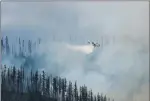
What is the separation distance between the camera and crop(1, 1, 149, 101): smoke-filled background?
1.37 metres

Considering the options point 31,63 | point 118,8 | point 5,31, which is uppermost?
point 118,8

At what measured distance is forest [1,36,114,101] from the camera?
1386 mm

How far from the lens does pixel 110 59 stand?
1379mm

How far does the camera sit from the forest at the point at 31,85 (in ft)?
4.55

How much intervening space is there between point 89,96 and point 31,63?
1.08ft

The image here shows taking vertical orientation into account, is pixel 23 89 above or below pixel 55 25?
below

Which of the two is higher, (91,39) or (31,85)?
(91,39)

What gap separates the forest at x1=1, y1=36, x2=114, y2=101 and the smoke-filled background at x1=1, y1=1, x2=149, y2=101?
0.09 ft

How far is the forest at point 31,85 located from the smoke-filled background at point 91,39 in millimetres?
28

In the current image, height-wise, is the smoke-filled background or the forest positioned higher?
the smoke-filled background

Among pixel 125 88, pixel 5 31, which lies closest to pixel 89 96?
pixel 125 88

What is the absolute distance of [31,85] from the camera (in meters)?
1.39

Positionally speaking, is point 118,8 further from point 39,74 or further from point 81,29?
point 39,74

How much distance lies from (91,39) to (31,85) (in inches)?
14.6
